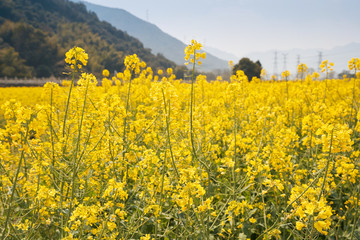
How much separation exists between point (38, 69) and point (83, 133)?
47.8 m

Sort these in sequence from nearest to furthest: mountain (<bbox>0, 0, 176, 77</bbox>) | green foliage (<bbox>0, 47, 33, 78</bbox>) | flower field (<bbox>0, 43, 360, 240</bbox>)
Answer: flower field (<bbox>0, 43, 360, 240</bbox>)
green foliage (<bbox>0, 47, 33, 78</bbox>)
mountain (<bbox>0, 0, 176, 77</bbox>)

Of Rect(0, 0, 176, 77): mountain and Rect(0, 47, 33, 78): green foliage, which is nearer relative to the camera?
Rect(0, 47, 33, 78): green foliage

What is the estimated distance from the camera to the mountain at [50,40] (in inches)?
1565

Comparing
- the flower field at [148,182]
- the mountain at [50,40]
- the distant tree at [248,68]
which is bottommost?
the flower field at [148,182]

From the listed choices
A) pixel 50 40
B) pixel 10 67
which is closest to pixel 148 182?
pixel 10 67

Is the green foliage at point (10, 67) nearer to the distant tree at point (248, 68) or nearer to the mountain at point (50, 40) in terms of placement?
the mountain at point (50, 40)

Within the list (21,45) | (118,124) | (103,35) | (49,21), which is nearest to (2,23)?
Result: (21,45)

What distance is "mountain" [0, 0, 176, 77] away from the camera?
130ft

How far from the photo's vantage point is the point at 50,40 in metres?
46.5

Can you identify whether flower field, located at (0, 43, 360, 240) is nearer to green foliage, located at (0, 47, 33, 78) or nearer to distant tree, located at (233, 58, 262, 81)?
distant tree, located at (233, 58, 262, 81)

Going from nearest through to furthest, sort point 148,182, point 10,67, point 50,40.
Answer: point 148,182 < point 10,67 < point 50,40

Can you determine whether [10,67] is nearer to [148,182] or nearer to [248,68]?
[248,68]

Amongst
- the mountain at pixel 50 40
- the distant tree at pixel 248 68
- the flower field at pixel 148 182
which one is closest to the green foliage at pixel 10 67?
the mountain at pixel 50 40

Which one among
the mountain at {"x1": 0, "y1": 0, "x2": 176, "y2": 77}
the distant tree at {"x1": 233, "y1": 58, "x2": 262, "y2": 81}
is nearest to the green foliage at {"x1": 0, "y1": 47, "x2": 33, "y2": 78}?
the mountain at {"x1": 0, "y1": 0, "x2": 176, "y2": 77}
